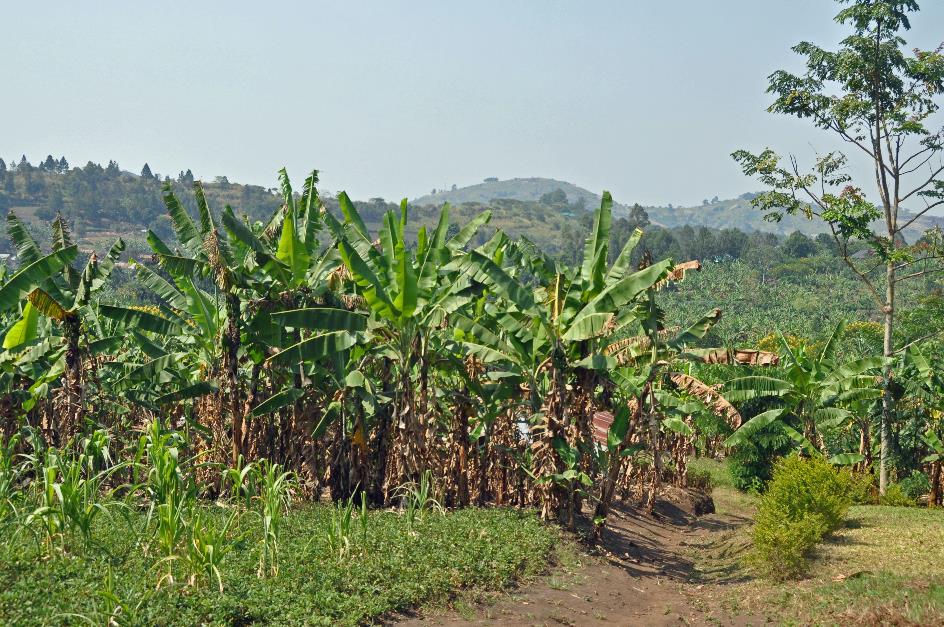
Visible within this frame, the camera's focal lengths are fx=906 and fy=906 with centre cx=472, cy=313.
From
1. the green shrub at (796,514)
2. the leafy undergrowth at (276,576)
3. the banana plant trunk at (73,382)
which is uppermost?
the banana plant trunk at (73,382)

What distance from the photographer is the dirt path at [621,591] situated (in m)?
10.9

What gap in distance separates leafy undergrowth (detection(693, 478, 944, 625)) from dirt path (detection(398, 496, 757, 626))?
247 mm

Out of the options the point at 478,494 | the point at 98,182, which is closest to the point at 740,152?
the point at 478,494

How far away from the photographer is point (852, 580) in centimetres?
1231

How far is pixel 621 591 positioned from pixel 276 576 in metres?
5.49

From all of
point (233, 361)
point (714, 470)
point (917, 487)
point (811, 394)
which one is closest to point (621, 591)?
point (233, 361)

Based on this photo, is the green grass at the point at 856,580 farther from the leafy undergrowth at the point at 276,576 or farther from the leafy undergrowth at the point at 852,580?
the leafy undergrowth at the point at 276,576

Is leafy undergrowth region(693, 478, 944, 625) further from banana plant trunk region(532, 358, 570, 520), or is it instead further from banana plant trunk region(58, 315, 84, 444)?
banana plant trunk region(58, 315, 84, 444)

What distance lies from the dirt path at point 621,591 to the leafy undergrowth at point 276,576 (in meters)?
0.40

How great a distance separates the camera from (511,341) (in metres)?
15.2

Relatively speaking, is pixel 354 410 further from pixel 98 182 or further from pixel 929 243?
pixel 98 182

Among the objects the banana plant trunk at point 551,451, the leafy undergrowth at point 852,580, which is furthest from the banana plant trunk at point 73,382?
the leafy undergrowth at point 852,580

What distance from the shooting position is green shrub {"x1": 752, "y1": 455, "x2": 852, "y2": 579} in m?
13.3

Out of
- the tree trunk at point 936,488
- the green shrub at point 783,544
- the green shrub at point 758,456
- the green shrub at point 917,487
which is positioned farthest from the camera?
the green shrub at point 758,456
